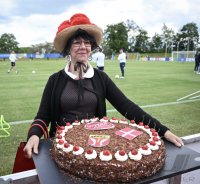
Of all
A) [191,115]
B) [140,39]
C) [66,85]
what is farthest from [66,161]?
[140,39]

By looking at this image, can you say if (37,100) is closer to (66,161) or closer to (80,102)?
(80,102)

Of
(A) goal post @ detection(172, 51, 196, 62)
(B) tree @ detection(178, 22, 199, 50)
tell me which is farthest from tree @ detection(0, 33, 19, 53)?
(B) tree @ detection(178, 22, 199, 50)

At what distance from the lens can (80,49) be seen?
2443mm

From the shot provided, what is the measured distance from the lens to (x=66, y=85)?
2.52 metres

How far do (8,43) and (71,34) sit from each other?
93.1 metres

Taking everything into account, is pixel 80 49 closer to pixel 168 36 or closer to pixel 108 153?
pixel 108 153

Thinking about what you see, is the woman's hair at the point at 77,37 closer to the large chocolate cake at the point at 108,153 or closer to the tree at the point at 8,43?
the large chocolate cake at the point at 108,153

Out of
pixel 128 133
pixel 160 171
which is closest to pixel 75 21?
pixel 128 133

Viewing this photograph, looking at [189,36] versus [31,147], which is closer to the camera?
[31,147]

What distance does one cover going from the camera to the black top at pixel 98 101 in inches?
95.0

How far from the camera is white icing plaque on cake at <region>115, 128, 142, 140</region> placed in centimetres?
182

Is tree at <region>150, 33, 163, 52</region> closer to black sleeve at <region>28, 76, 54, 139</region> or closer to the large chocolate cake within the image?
black sleeve at <region>28, 76, 54, 139</region>

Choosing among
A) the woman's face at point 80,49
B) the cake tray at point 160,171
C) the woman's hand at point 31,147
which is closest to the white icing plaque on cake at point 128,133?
the cake tray at point 160,171

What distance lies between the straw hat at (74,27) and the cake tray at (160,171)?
3.52 ft
